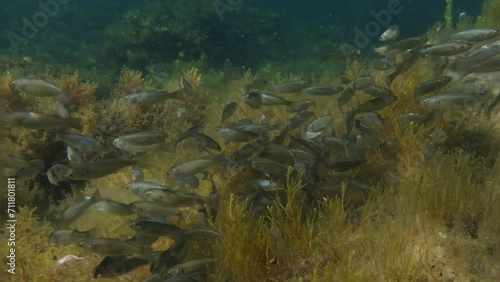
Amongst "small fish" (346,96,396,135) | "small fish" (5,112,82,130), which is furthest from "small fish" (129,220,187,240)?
"small fish" (346,96,396,135)

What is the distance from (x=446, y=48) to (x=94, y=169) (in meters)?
5.25

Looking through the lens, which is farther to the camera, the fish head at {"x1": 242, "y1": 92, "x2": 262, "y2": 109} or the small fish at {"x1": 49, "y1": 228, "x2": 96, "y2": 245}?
the fish head at {"x1": 242, "y1": 92, "x2": 262, "y2": 109}

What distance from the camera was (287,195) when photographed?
405 cm

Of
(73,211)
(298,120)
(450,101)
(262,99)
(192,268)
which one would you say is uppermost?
(262,99)

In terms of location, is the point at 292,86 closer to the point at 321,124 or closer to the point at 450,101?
the point at 321,124

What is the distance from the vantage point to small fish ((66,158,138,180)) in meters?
4.46

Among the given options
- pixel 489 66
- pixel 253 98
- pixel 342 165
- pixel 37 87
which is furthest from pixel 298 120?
pixel 37 87

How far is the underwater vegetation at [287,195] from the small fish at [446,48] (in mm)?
24

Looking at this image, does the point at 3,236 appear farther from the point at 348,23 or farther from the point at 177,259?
the point at 348,23

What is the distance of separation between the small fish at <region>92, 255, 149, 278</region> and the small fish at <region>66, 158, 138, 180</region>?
120cm

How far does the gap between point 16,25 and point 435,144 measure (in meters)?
40.5

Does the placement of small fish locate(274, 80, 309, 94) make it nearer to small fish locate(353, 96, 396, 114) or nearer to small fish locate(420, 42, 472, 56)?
small fish locate(353, 96, 396, 114)

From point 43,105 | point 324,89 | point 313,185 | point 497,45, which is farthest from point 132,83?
point 497,45

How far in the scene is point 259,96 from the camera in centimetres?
621
